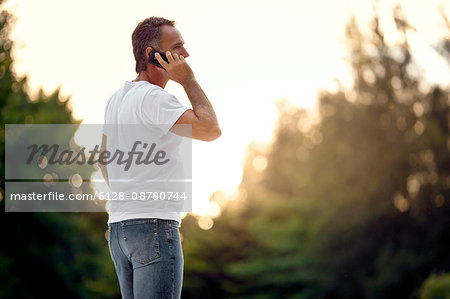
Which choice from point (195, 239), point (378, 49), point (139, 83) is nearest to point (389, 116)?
point (378, 49)

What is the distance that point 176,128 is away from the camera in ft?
8.92

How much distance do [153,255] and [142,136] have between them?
52 centimetres

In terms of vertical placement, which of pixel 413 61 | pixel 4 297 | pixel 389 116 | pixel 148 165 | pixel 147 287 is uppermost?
pixel 413 61

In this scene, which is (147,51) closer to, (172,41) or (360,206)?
(172,41)

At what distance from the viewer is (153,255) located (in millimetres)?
2637

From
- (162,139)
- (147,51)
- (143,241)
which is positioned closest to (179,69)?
(147,51)

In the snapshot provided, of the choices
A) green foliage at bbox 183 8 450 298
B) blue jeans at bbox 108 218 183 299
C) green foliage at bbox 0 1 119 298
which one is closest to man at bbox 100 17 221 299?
blue jeans at bbox 108 218 183 299

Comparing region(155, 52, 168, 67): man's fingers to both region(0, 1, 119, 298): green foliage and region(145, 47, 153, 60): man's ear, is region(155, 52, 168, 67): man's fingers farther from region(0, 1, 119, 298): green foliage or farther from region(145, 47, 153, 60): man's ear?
region(0, 1, 119, 298): green foliage

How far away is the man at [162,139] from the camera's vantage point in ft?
8.67

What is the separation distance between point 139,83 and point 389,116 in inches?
1123

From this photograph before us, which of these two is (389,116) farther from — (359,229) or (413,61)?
(359,229)

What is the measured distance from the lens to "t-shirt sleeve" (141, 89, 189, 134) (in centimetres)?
270

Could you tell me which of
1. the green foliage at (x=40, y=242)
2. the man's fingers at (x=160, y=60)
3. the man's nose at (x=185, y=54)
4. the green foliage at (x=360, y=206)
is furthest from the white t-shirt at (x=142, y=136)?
the green foliage at (x=360, y=206)

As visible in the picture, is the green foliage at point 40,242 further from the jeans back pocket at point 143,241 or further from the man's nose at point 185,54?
the jeans back pocket at point 143,241
